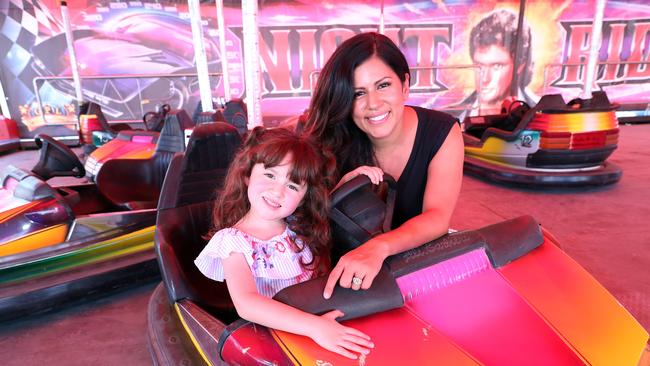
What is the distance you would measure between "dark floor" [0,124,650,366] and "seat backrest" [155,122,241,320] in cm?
32

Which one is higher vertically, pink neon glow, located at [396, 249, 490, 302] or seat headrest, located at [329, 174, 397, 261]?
seat headrest, located at [329, 174, 397, 261]

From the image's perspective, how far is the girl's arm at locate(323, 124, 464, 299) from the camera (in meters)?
0.62

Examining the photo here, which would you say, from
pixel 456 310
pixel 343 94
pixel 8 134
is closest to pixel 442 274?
pixel 456 310

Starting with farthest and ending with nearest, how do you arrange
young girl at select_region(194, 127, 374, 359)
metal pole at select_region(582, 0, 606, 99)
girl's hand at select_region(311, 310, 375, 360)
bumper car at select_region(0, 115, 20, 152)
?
1. bumper car at select_region(0, 115, 20, 152)
2. metal pole at select_region(582, 0, 606, 99)
3. young girl at select_region(194, 127, 374, 359)
4. girl's hand at select_region(311, 310, 375, 360)

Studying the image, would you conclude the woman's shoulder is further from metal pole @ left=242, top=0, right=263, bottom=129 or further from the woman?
metal pole @ left=242, top=0, right=263, bottom=129

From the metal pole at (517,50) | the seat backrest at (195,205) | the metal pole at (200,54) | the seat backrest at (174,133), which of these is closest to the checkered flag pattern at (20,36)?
the metal pole at (200,54)

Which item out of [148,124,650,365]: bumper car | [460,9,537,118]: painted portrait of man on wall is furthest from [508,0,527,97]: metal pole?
[148,124,650,365]: bumper car

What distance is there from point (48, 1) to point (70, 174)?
4.76m

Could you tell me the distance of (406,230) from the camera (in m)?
0.72

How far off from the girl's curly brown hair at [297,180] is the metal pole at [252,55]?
1.17 m

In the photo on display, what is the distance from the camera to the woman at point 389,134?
83 centimetres

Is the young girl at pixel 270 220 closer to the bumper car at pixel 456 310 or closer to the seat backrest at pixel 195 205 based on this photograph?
the bumper car at pixel 456 310

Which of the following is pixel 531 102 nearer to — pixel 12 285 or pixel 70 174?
pixel 70 174

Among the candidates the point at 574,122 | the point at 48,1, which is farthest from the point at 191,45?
the point at 574,122
